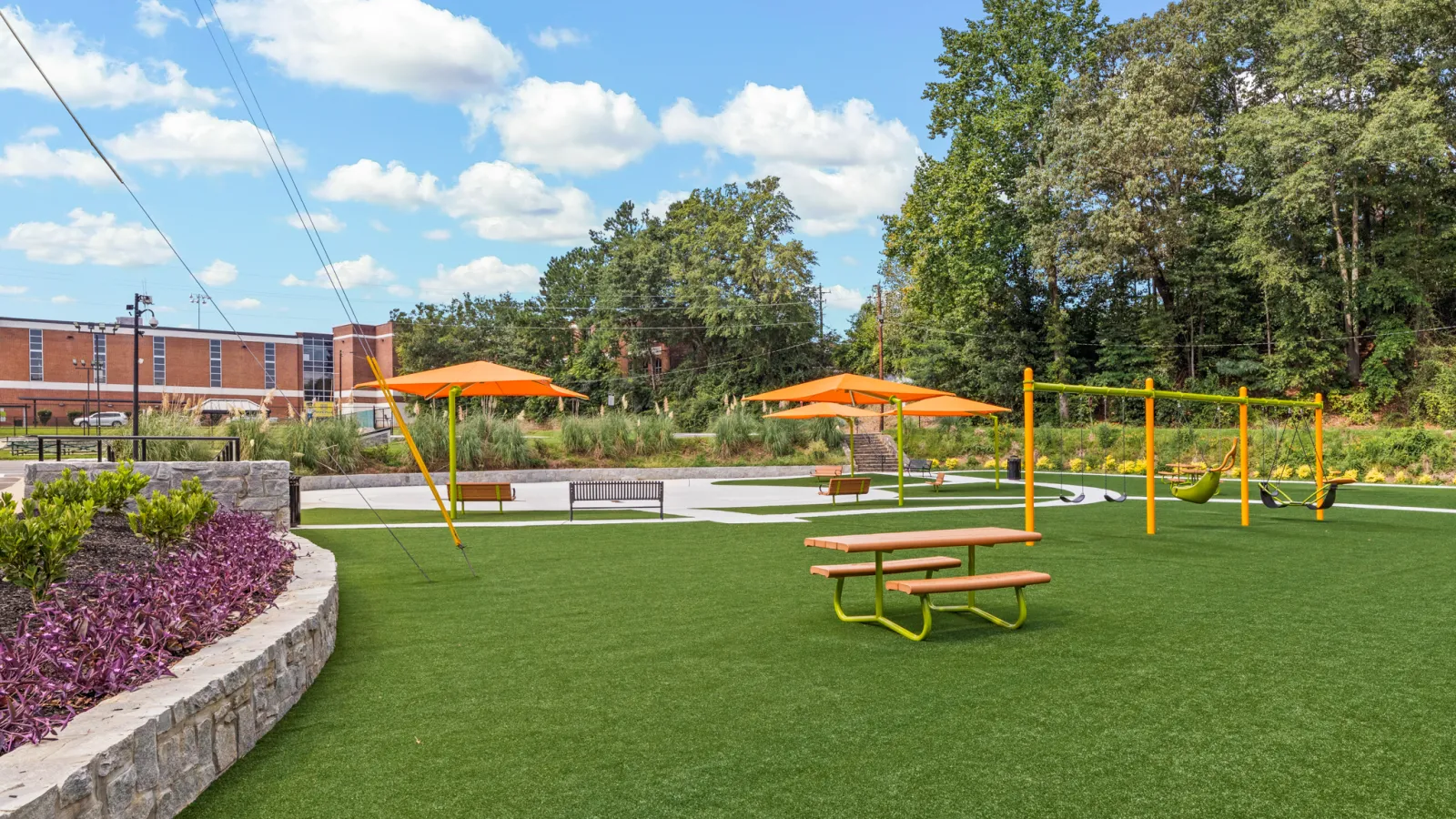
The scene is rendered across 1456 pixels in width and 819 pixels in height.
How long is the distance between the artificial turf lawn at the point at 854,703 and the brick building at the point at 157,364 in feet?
180

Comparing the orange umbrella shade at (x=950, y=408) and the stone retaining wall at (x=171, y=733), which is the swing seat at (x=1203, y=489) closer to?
the orange umbrella shade at (x=950, y=408)

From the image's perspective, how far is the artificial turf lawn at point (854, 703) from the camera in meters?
3.80

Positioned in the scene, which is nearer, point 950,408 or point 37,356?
point 950,408

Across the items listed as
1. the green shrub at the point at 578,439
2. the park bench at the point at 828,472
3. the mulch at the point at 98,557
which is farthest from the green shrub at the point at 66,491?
the green shrub at the point at 578,439

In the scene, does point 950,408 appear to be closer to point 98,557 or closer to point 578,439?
point 578,439

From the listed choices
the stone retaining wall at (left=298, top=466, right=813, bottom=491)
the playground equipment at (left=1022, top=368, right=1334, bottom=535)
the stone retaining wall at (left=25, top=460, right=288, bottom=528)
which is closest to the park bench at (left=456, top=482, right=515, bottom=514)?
the stone retaining wall at (left=25, top=460, right=288, bottom=528)

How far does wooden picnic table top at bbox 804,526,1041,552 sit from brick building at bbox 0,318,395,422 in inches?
2182

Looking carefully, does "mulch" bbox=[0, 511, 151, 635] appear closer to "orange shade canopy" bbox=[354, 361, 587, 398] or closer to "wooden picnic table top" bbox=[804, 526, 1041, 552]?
"wooden picnic table top" bbox=[804, 526, 1041, 552]

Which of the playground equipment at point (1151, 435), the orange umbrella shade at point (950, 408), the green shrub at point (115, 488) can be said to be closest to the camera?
the green shrub at point (115, 488)

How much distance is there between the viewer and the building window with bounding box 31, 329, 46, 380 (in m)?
64.1

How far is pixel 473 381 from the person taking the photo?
15367 mm

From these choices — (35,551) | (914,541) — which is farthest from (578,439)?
(35,551)

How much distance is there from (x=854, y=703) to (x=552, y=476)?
65.7 feet

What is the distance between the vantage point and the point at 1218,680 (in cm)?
543
